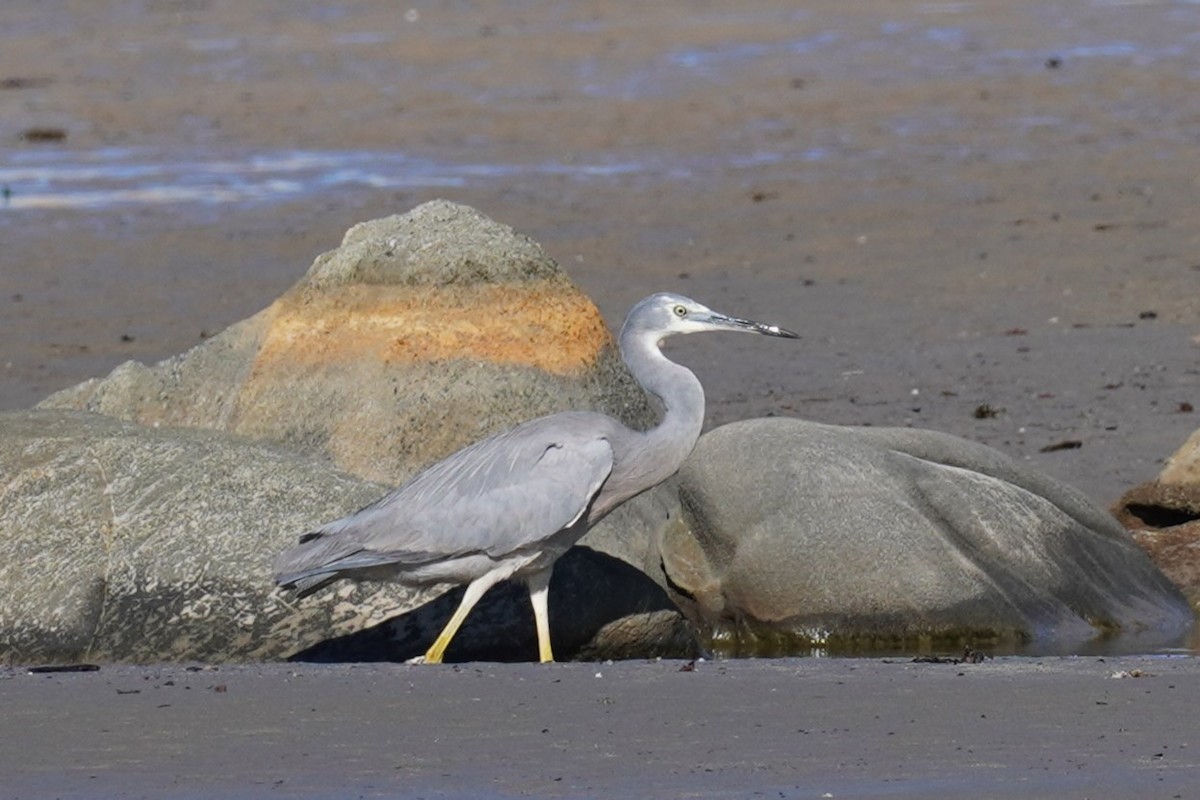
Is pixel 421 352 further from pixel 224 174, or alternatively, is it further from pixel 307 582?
pixel 224 174

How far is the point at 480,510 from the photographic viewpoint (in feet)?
24.3

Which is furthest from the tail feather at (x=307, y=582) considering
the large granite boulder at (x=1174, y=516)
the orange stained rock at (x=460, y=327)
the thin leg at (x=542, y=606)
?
the large granite boulder at (x=1174, y=516)

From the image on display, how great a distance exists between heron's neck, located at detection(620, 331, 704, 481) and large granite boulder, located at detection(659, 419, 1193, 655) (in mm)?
1122

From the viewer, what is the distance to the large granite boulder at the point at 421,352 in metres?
8.62

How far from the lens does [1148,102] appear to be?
19797 mm

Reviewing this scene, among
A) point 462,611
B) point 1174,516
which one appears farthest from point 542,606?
point 1174,516

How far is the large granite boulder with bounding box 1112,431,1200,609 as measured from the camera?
9281 millimetres

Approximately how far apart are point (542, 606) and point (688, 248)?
28.9 ft

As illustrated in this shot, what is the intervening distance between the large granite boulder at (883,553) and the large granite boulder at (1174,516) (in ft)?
0.85

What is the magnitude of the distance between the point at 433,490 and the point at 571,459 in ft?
1.53

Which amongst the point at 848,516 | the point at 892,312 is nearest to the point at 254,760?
the point at 848,516

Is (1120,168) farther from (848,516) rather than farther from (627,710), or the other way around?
(627,710)

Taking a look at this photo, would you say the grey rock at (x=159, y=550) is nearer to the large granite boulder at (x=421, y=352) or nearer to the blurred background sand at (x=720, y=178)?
the large granite boulder at (x=421, y=352)

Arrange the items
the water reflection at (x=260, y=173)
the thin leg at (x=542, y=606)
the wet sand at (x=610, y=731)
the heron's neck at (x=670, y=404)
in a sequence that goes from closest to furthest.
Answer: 1. the wet sand at (x=610, y=731)
2. the thin leg at (x=542, y=606)
3. the heron's neck at (x=670, y=404)
4. the water reflection at (x=260, y=173)
